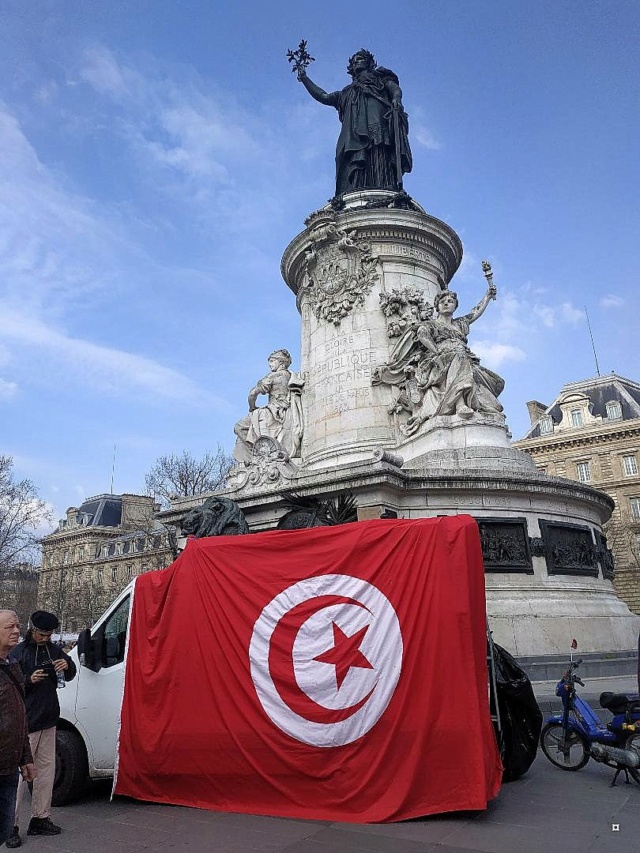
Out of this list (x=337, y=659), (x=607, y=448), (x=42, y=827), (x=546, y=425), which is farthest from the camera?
(x=546, y=425)

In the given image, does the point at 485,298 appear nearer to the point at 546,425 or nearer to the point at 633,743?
the point at 633,743

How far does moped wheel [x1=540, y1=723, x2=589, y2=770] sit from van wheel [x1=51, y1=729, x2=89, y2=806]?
4.68m

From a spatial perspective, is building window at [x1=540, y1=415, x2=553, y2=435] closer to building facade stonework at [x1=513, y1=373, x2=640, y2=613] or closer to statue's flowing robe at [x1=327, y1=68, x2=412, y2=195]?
building facade stonework at [x1=513, y1=373, x2=640, y2=613]

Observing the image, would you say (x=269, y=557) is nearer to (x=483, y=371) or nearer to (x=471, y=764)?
(x=471, y=764)

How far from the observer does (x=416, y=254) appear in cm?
1858

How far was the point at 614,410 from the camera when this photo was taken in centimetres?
4709

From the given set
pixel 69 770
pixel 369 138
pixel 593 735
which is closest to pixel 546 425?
pixel 369 138

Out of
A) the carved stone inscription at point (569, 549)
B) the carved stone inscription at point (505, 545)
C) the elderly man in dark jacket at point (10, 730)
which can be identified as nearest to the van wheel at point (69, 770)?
the elderly man in dark jacket at point (10, 730)

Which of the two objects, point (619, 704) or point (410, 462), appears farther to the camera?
point (410, 462)

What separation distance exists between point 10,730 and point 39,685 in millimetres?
1929

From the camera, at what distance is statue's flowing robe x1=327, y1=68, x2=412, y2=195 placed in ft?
71.3

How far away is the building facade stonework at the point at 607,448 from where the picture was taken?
1682 inches

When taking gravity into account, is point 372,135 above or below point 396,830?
above

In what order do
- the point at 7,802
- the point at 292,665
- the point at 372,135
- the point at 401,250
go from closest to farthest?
1. the point at 7,802
2. the point at 292,665
3. the point at 401,250
4. the point at 372,135
